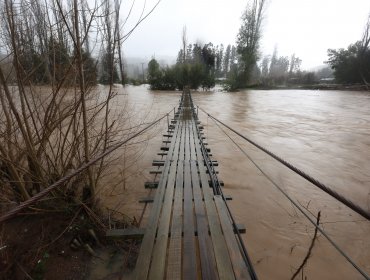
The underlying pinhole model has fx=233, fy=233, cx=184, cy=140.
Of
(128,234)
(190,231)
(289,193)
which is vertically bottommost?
(289,193)

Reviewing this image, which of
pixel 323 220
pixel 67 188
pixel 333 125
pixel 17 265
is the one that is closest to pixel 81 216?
pixel 67 188

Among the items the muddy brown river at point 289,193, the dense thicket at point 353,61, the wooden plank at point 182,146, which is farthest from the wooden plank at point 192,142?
the dense thicket at point 353,61

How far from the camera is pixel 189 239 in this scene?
1.83m

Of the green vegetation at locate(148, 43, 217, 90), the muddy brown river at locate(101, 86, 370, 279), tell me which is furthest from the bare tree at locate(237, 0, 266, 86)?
the muddy brown river at locate(101, 86, 370, 279)

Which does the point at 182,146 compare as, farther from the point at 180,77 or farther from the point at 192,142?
the point at 180,77

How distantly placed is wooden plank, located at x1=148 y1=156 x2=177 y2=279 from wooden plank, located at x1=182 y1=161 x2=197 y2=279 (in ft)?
0.49

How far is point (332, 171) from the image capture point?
15.0ft

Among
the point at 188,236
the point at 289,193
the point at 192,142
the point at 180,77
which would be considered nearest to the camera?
the point at 188,236

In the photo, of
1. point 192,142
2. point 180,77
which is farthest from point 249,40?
point 192,142

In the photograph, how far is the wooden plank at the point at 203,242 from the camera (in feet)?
5.08

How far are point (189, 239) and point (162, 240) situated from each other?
21 centimetres

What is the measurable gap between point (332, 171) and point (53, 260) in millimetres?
4792

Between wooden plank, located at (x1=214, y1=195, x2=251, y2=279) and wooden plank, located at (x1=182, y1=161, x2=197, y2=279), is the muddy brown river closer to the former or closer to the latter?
wooden plank, located at (x1=214, y1=195, x2=251, y2=279)

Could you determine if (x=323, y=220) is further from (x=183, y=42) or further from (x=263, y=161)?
(x=183, y=42)
